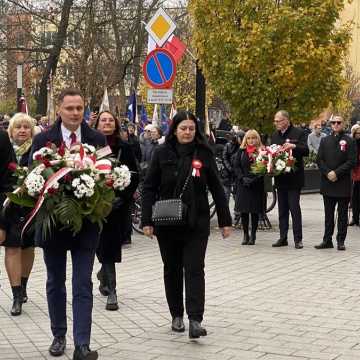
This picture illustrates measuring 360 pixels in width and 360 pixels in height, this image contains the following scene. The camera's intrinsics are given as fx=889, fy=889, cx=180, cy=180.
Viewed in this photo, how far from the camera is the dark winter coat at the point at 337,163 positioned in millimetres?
12672

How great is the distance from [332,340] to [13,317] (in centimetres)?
288

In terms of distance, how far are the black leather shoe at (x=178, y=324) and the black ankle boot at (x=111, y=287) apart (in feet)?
3.49

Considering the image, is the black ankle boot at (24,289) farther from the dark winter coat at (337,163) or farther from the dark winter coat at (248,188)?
the dark winter coat at (337,163)

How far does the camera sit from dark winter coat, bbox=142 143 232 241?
7.20m

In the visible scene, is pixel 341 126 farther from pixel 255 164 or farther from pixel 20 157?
pixel 20 157

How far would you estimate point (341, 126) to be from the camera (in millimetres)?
12945

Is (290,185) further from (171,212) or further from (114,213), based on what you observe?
(171,212)

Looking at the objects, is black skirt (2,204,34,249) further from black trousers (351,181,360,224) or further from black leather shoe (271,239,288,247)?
black trousers (351,181,360,224)

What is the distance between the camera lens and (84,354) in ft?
20.3

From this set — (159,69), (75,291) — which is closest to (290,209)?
(159,69)

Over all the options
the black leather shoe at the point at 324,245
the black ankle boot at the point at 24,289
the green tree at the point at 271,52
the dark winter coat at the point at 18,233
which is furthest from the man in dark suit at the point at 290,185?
the dark winter coat at the point at 18,233

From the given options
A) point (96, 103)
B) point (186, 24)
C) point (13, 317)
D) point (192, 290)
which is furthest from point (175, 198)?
point (186, 24)

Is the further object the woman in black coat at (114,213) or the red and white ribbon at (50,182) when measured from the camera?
the woman in black coat at (114,213)

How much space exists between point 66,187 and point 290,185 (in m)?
7.17
